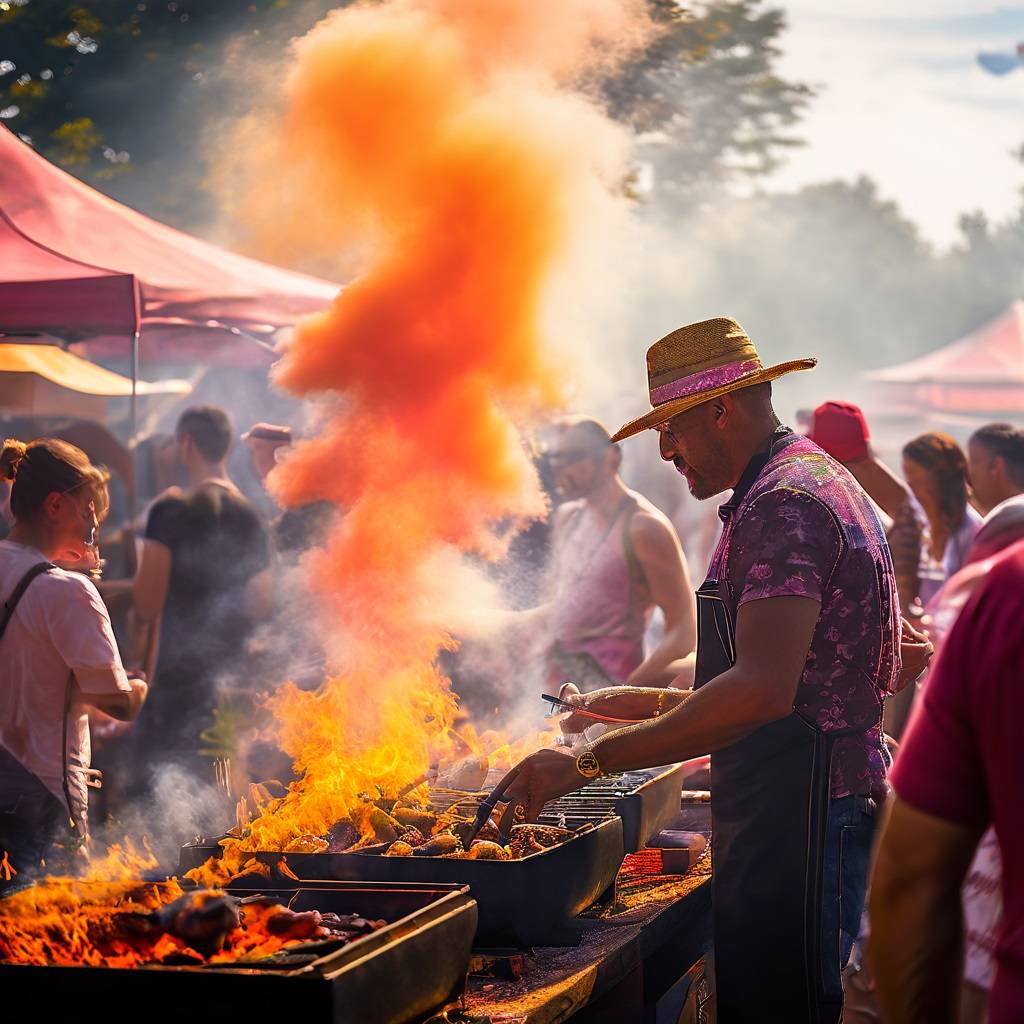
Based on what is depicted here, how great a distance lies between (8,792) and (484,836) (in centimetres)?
158

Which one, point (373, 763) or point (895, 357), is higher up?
point (373, 763)

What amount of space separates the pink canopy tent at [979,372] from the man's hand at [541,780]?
21.4 metres

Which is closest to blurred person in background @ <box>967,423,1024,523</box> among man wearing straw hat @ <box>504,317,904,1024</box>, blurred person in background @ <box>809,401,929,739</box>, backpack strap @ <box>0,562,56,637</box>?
blurred person in background @ <box>809,401,929,739</box>

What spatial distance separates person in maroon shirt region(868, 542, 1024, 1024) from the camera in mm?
1585

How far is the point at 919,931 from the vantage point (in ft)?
5.63

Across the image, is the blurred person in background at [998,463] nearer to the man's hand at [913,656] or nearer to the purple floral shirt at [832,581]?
the man's hand at [913,656]

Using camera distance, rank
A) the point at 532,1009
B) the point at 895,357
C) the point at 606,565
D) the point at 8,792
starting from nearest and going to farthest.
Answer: the point at 532,1009, the point at 8,792, the point at 606,565, the point at 895,357

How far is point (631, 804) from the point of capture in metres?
3.86

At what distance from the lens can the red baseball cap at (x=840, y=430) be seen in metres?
6.39

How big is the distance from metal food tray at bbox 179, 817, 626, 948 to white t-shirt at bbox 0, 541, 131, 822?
2.89 ft

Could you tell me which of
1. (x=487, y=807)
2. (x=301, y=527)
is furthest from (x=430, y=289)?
(x=487, y=807)

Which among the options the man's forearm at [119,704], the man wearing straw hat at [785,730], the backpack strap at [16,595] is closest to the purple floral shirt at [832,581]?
the man wearing straw hat at [785,730]

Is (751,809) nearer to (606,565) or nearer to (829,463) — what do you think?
(829,463)

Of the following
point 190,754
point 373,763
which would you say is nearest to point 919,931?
point 373,763
